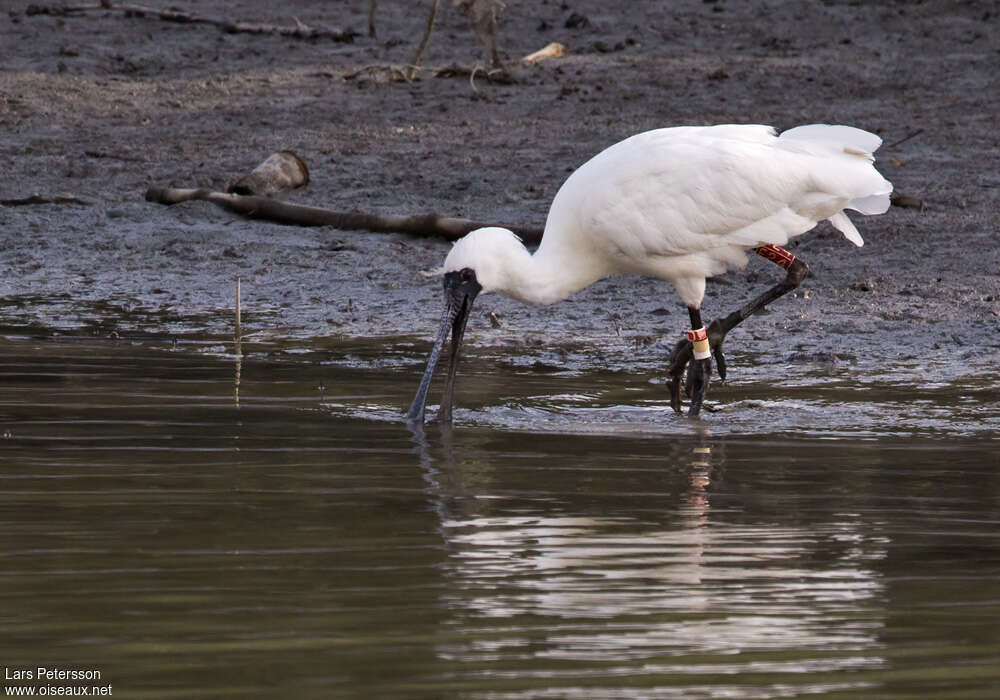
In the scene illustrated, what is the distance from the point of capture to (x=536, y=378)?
26.7 feet

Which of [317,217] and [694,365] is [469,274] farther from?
[317,217]

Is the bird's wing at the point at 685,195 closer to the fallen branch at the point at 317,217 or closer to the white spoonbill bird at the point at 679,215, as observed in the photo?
the white spoonbill bird at the point at 679,215

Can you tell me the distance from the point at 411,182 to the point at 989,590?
8.50 m

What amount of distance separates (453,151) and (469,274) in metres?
5.69

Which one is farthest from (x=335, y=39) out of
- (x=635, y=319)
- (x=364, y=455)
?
(x=364, y=455)

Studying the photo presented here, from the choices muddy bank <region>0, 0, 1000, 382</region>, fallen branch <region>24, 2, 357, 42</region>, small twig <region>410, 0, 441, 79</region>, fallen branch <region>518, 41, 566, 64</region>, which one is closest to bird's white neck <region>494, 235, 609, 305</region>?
muddy bank <region>0, 0, 1000, 382</region>

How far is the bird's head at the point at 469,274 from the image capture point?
7539mm

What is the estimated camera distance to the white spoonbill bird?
755 centimetres

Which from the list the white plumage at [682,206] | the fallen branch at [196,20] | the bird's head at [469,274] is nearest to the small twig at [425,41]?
the fallen branch at [196,20]

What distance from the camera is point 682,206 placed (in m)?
7.62

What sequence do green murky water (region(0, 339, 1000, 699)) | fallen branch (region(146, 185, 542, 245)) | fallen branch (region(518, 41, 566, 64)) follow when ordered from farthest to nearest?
Result: 1. fallen branch (region(518, 41, 566, 64))
2. fallen branch (region(146, 185, 542, 245))
3. green murky water (region(0, 339, 1000, 699))

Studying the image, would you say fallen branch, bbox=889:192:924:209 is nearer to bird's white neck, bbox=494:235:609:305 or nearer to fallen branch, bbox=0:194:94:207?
bird's white neck, bbox=494:235:609:305

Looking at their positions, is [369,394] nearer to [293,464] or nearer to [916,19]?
[293,464]

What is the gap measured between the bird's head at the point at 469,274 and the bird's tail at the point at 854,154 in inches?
52.4
